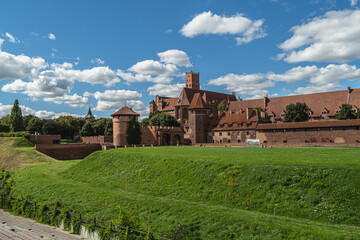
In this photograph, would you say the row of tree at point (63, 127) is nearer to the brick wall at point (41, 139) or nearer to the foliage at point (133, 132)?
the brick wall at point (41, 139)

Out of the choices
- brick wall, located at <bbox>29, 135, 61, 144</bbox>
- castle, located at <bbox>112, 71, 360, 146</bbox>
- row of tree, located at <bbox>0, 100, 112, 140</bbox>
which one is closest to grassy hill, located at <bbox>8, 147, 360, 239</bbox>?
castle, located at <bbox>112, 71, 360, 146</bbox>

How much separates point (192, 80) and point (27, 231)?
148 m

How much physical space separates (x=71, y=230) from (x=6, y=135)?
194 feet

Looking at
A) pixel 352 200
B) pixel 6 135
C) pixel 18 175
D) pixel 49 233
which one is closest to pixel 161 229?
pixel 49 233

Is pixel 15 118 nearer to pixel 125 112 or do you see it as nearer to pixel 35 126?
pixel 35 126

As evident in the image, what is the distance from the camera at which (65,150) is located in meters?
55.6

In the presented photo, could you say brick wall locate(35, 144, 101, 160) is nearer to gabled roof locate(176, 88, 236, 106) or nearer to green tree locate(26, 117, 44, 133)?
green tree locate(26, 117, 44, 133)

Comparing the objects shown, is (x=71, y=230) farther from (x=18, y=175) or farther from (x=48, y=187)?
(x=18, y=175)

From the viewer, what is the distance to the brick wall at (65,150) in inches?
2071

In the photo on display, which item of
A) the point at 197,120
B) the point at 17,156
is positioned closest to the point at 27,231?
the point at 17,156

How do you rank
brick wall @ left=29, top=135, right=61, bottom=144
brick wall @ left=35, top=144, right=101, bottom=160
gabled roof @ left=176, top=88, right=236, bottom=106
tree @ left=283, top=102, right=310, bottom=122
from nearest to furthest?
brick wall @ left=35, top=144, right=101, bottom=160 < brick wall @ left=29, top=135, right=61, bottom=144 < tree @ left=283, top=102, right=310, bottom=122 < gabled roof @ left=176, top=88, right=236, bottom=106

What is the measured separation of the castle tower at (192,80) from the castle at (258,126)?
59.0 m

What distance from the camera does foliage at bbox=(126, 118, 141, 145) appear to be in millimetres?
58250

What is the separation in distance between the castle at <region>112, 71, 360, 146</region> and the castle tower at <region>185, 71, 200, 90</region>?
5902 centimetres
